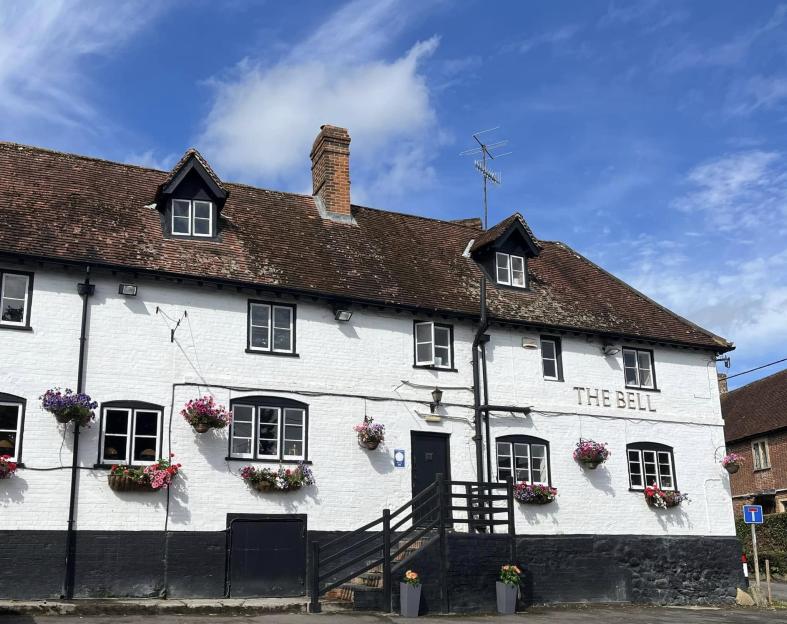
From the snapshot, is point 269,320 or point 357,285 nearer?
point 269,320

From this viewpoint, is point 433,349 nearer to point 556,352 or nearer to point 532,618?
point 556,352

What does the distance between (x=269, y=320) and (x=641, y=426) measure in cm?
956

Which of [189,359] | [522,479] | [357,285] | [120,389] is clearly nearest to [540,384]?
[522,479]

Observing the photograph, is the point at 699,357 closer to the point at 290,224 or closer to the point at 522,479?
the point at 522,479

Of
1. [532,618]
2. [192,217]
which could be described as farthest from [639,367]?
[192,217]

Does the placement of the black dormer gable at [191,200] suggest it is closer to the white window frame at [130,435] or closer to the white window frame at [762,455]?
the white window frame at [130,435]

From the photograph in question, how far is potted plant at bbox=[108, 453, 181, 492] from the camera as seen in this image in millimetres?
16016

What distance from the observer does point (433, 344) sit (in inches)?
783

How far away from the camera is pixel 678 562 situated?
21.0m

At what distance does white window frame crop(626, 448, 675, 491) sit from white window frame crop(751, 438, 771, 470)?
15915mm

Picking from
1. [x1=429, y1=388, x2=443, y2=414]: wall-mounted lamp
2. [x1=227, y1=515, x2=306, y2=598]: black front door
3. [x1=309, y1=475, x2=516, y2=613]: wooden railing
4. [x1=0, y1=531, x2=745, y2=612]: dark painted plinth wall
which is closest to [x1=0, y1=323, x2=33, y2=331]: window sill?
[x1=0, y1=531, x2=745, y2=612]: dark painted plinth wall

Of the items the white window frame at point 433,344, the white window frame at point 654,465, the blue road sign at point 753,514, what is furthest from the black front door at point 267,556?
the blue road sign at point 753,514

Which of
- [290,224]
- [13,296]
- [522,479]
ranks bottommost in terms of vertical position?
[522,479]

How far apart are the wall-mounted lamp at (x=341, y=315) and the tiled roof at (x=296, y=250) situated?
344 millimetres
